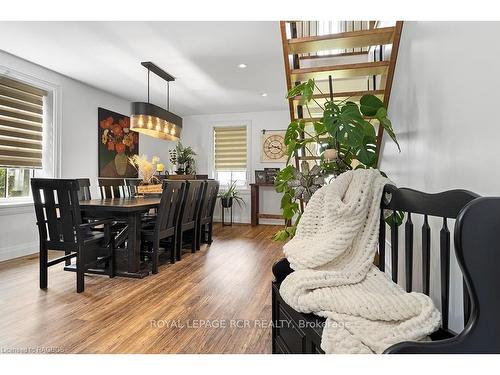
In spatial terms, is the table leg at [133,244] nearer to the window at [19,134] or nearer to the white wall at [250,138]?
the window at [19,134]

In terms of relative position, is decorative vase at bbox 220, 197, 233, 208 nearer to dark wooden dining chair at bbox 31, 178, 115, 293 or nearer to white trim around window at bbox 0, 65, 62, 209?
white trim around window at bbox 0, 65, 62, 209

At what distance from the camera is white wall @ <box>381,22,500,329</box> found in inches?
37.0

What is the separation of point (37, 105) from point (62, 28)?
163cm

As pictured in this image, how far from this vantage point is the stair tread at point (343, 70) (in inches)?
82.7

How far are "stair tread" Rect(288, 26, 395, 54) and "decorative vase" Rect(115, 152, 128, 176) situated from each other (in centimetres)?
425

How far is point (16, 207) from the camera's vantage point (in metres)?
3.75

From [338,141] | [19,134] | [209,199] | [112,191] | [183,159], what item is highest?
[19,134]

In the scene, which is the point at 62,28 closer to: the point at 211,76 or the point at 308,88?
the point at 211,76

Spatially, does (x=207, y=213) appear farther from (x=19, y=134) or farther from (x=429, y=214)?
(x=429, y=214)

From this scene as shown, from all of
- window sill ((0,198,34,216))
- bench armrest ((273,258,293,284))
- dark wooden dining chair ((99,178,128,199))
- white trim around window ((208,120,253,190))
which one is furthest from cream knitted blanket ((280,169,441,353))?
A: white trim around window ((208,120,253,190))

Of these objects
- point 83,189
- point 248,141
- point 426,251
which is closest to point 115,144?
point 83,189

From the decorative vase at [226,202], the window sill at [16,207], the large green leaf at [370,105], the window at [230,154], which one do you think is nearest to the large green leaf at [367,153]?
the large green leaf at [370,105]

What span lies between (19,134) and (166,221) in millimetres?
2380
